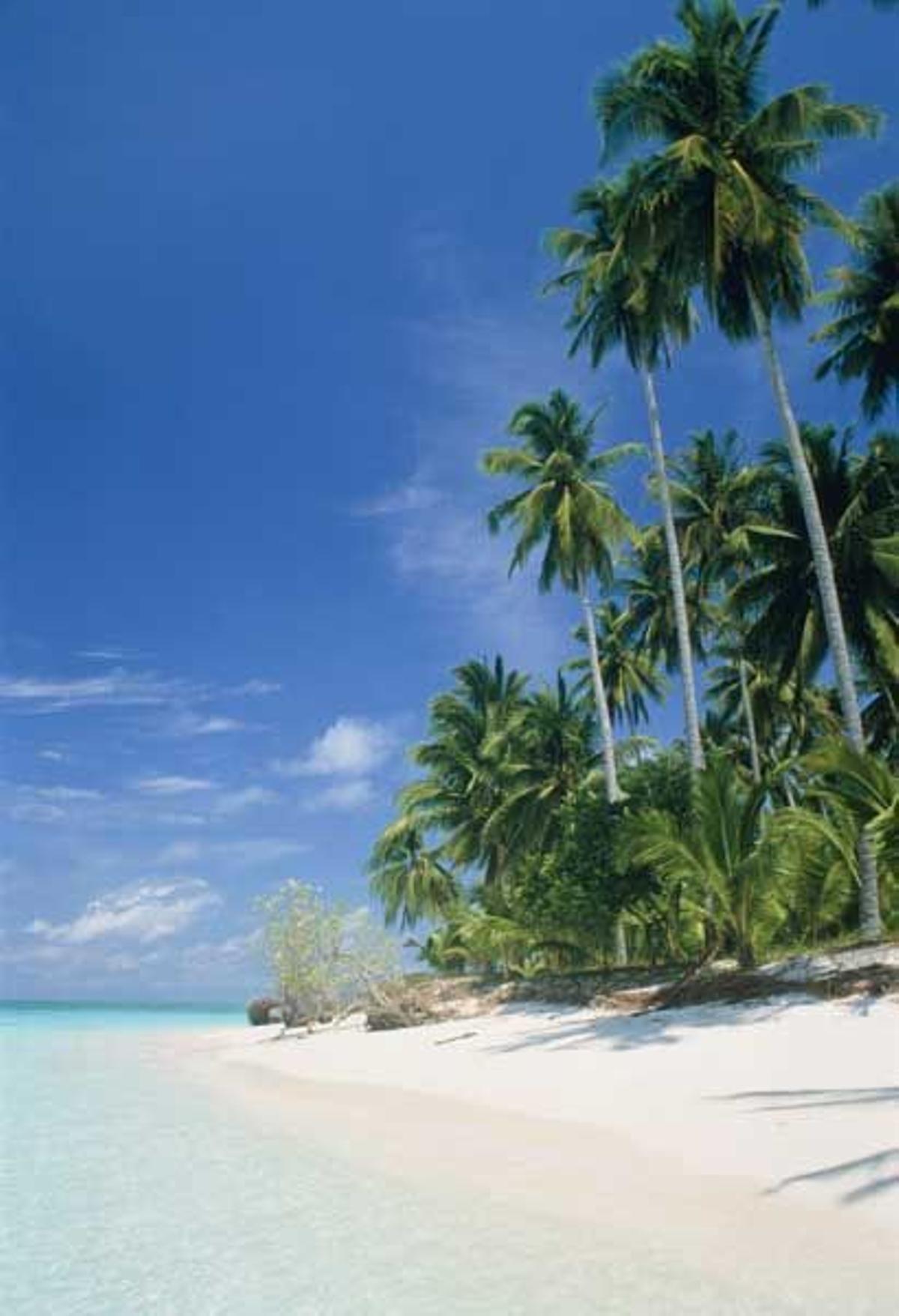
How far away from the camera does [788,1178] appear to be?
18.1 feet

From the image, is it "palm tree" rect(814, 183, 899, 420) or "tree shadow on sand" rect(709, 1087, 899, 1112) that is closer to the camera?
"tree shadow on sand" rect(709, 1087, 899, 1112)

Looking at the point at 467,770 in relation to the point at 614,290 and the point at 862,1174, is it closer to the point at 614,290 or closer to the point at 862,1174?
the point at 614,290

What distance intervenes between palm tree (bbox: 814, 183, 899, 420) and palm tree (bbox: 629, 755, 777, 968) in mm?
14207

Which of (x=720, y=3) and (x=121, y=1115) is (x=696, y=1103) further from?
(x=720, y=3)

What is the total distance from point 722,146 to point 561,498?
996 cm

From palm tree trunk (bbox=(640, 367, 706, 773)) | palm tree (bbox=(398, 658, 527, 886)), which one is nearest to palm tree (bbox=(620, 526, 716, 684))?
palm tree (bbox=(398, 658, 527, 886))

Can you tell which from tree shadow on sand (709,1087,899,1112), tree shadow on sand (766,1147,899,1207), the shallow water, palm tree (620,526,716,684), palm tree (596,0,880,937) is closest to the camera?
the shallow water

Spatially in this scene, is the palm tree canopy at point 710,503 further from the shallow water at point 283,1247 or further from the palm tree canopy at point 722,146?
the shallow water at point 283,1247

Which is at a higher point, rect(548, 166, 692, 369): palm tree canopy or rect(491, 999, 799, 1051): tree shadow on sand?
rect(548, 166, 692, 369): palm tree canopy

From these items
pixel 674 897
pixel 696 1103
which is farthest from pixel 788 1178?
pixel 674 897

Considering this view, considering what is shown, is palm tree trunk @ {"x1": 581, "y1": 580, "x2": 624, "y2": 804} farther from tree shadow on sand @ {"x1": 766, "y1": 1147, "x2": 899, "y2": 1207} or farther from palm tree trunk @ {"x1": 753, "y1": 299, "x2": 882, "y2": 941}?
tree shadow on sand @ {"x1": 766, "y1": 1147, "x2": 899, "y2": 1207}

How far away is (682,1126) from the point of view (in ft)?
23.5

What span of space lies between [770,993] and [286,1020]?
64.8ft

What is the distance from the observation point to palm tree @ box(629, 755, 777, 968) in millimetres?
12781
